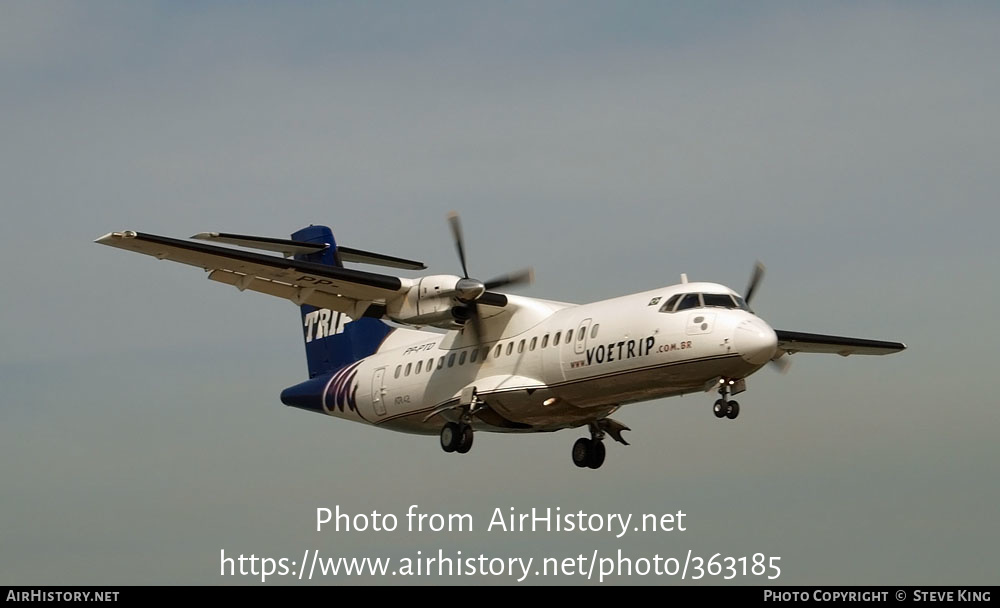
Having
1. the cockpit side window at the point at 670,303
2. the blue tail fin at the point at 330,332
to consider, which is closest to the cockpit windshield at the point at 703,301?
the cockpit side window at the point at 670,303

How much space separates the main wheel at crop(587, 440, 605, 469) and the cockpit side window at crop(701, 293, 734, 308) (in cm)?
455

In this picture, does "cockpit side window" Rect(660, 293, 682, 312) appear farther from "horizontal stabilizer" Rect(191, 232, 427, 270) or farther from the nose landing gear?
"horizontal stabilizer" Rect(191, 232, 427, 270)

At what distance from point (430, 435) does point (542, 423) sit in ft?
8.39

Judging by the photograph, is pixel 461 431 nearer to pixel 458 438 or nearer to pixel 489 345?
pixel 458 438

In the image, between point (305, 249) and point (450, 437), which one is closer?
point (450, 437)

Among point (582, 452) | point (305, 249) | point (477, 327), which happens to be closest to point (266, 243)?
point (305, 249)

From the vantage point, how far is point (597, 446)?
25.2 m

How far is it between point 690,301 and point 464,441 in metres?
4.86

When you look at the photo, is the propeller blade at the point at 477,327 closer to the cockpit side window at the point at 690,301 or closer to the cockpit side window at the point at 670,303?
the cockpit side window at the point at 670,303

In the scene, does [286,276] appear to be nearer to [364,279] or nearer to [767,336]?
[364,279]

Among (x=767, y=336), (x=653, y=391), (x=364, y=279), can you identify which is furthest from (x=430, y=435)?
(x=767, y=336)

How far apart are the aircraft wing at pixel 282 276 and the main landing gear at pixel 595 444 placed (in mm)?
4084

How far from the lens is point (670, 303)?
21.8m

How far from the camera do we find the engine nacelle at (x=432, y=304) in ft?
78.3
